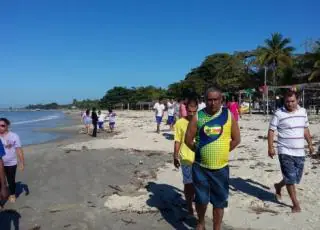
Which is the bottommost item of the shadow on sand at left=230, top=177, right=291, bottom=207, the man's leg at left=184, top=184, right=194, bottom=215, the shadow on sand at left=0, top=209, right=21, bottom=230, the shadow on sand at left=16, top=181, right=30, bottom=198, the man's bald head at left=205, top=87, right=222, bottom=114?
the shadow on sand at left=0, top=209, right=21, bottom=230

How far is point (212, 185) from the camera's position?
435 centimetres

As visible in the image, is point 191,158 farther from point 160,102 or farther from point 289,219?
point 160,102

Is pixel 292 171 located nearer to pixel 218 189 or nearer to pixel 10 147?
pixel 218 189

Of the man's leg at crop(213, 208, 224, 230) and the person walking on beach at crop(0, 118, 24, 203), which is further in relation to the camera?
the person walking on beach at crop(0, 118, 24, 203)

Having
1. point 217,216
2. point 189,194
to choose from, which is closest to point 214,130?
point 217,216

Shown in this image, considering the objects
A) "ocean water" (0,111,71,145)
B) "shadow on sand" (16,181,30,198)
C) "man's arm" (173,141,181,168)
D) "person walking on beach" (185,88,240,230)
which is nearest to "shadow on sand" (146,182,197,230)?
"man's arm" (173,141,181,168)

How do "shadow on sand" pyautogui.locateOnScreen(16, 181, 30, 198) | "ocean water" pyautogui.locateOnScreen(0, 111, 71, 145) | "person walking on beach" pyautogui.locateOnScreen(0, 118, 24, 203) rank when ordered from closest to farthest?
"person walking on beach" pyautogui.locateOnScreen(0, 118, 24, 203) → "shadow on sand" pyautogui.locateOnScreen(16, 181, 30, 198) → "ocean water" pyautogui.locateOnScreen(0, 111, 71, 145)

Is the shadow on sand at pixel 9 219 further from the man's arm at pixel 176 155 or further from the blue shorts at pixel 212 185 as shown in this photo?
the blue shorts at pixel 212 185

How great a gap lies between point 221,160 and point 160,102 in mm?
15546

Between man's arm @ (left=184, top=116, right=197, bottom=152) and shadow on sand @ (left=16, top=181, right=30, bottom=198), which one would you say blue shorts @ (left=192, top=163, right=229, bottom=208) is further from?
shadow on sand @ (left=16, top=181, right=30, bottom=198)

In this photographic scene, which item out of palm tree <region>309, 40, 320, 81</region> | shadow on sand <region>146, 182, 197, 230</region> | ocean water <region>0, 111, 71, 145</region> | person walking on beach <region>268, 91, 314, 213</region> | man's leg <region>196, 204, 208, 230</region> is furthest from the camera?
palm tree <region>309, 40, 320, 81</region>

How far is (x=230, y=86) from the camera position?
173 feet

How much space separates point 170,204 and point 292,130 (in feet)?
7.56

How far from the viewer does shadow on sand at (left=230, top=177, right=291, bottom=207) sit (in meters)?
6.54
